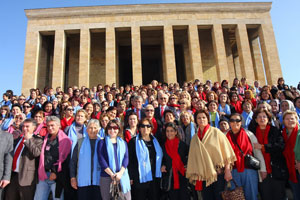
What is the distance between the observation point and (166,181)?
4.23 metres

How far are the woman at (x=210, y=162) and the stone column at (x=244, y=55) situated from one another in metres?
16.5

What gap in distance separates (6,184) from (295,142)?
18.7 feet

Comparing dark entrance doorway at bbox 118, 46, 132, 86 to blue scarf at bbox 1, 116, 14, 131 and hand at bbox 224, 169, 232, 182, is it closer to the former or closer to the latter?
blue scarf at bbox 1, 116, 14, 131

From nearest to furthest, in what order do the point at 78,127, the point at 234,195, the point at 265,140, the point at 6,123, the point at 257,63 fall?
the point at 234,195 → the point at 265,140 → the point at 78,127 → the point at 6,123 → the point at 257,63

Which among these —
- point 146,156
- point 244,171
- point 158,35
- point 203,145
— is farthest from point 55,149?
point 158,35

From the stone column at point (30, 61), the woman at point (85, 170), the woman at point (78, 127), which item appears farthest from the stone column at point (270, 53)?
the stone column at point (30, 61)

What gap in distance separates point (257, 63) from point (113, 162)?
70.9 ft

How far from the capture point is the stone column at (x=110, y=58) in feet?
61.3

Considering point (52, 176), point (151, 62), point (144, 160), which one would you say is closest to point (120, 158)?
point (144, 160)

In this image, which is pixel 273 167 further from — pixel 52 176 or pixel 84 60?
pixel 84 60

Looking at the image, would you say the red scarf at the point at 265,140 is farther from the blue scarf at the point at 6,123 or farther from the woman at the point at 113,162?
the blue scarf at the point at 6,123

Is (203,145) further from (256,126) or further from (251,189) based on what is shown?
(256,126)

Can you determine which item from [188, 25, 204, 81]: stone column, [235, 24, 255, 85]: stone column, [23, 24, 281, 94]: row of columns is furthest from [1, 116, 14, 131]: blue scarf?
[235, 24, 255, 85]: stone column

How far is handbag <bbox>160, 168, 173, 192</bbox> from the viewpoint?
4188 millimetres
